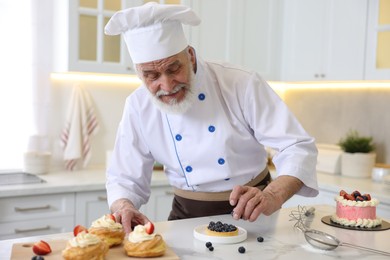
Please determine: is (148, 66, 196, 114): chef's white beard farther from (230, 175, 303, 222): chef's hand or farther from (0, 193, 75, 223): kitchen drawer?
(0, 193, 75, 223): kitchen drawer

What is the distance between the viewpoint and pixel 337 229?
155 centimetres

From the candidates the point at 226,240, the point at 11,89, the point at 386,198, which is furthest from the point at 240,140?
the point at 11,89

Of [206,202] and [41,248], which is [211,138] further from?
[41,248]

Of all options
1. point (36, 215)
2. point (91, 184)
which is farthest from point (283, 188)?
point (36, 215)

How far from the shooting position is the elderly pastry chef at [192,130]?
5.37ft

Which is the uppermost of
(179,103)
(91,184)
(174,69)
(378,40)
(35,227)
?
(378,40)

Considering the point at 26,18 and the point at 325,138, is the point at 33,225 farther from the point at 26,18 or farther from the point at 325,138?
the point at 325,138

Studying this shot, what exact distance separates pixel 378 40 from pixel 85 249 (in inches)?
98.0

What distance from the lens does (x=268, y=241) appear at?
4.54ft

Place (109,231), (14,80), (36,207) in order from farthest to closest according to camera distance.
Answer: (14,80)
(36,207)
(109,231)

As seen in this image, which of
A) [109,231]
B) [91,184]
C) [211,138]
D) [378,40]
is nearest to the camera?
[109,231]

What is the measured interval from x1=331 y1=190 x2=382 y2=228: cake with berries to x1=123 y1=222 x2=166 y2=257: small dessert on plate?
70 centimetres

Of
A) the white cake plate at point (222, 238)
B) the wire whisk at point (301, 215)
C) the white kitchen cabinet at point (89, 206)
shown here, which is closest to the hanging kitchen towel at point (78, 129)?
the white kitchen cabinet at point (89, 206)

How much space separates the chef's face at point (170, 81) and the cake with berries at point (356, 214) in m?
0.65
